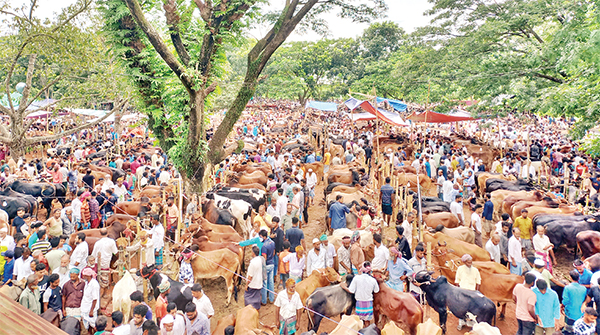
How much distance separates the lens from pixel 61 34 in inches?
544

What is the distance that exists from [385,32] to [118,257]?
35.4 m

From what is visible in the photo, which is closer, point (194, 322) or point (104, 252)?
point (194, 322)

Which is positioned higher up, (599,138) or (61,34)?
(61,34)

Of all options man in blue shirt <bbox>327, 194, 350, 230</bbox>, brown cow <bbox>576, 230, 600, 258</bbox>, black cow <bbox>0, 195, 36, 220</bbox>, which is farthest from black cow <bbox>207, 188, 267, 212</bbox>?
brown cow <bbox>576, 230, 600, 258</bbox>

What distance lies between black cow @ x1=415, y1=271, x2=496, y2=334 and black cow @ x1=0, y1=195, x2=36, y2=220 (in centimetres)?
1115

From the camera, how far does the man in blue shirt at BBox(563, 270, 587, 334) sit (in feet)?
19.5

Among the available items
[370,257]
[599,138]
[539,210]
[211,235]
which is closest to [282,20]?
[211,235]

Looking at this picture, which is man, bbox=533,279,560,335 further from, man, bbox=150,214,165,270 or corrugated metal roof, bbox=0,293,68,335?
man, bbox=150,214,165,270

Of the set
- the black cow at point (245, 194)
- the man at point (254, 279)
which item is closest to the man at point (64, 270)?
the man at point (254, 279)

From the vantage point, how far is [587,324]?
5.33 metres

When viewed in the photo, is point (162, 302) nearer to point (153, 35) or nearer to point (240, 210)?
point (240, 210)

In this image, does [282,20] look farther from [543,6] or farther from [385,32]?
[385,32]

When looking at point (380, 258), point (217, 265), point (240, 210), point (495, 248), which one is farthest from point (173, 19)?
point (495, 248)

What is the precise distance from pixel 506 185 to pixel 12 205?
636 inches
